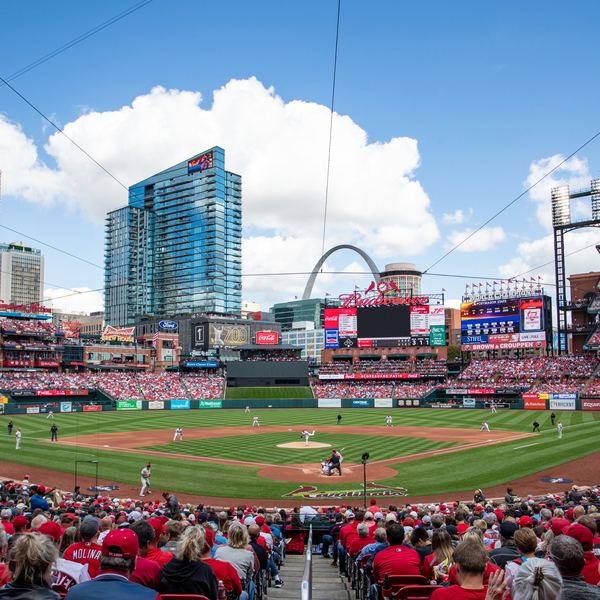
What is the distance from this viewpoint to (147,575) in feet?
17.2

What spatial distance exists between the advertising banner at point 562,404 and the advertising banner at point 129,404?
170 ft

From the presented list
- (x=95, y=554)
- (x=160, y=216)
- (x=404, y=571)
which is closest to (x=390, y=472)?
(x=404, y=571)

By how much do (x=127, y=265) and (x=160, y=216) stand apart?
21.2 metres

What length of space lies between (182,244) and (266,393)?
95.6 m

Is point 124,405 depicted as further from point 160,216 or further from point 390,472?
point 160,216

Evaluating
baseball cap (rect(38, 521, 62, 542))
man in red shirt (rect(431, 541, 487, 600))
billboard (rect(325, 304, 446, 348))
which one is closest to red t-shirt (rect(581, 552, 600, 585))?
man in red shirt (rect(431, 541, 487, 600))

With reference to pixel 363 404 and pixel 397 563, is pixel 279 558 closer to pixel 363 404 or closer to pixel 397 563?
pixel 397 563

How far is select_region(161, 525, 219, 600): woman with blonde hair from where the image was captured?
5.12 m

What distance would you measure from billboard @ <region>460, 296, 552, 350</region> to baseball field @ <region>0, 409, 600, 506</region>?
23.8 metres

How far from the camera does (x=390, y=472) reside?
26969 mm

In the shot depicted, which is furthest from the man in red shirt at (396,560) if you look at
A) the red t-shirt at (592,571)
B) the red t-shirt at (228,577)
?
the red t-shirt at (592,571)

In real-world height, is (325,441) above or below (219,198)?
below

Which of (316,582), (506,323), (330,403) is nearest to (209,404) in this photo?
(330,403)

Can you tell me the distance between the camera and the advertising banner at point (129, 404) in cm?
6700
